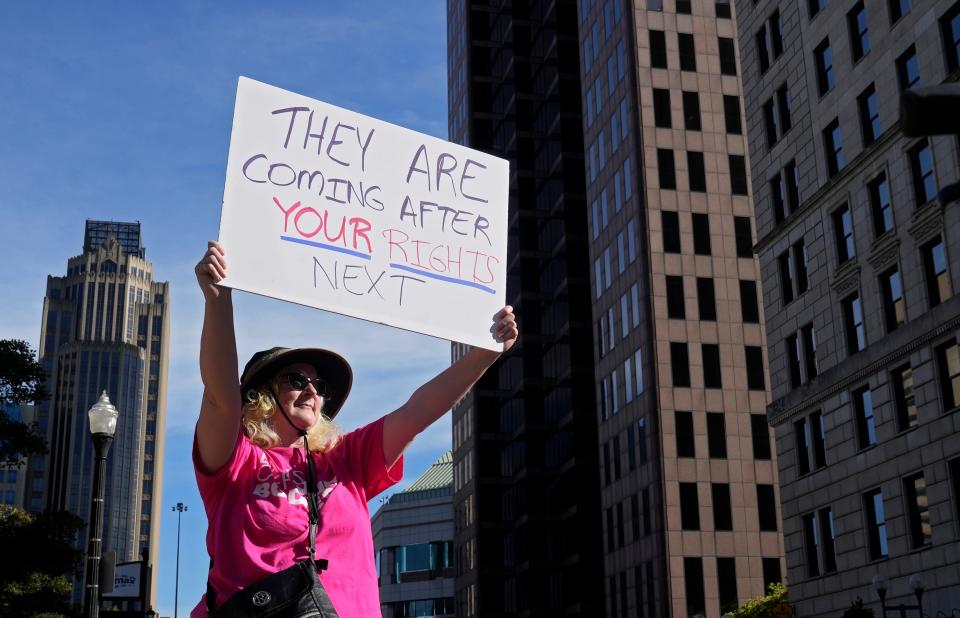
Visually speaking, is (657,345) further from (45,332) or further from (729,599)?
(45,332)

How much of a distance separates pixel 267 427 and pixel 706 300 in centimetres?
6049

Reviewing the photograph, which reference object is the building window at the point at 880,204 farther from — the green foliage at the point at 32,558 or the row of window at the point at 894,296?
the green foliage at the point at 32,558

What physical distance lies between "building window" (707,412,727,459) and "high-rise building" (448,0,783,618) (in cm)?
9

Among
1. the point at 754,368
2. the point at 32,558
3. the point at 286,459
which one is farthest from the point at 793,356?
the point at 286,459

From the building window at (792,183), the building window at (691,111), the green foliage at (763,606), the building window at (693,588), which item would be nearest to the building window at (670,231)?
the building window at (691,111)

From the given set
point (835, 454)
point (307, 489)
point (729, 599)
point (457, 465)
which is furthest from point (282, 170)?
point (457, 465)

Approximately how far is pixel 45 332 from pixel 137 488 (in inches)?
1195

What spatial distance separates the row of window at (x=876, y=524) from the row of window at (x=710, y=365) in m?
20.5

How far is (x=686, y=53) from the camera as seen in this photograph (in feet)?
228

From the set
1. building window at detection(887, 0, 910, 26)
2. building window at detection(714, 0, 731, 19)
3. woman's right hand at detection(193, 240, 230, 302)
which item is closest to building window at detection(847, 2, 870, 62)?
building window at detection(887, 0, 910, 26)

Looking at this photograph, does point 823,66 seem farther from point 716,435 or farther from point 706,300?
point 716,435

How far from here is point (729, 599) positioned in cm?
5834

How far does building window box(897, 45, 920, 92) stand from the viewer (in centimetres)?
3628

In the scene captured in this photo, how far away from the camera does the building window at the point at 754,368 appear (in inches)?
2461
